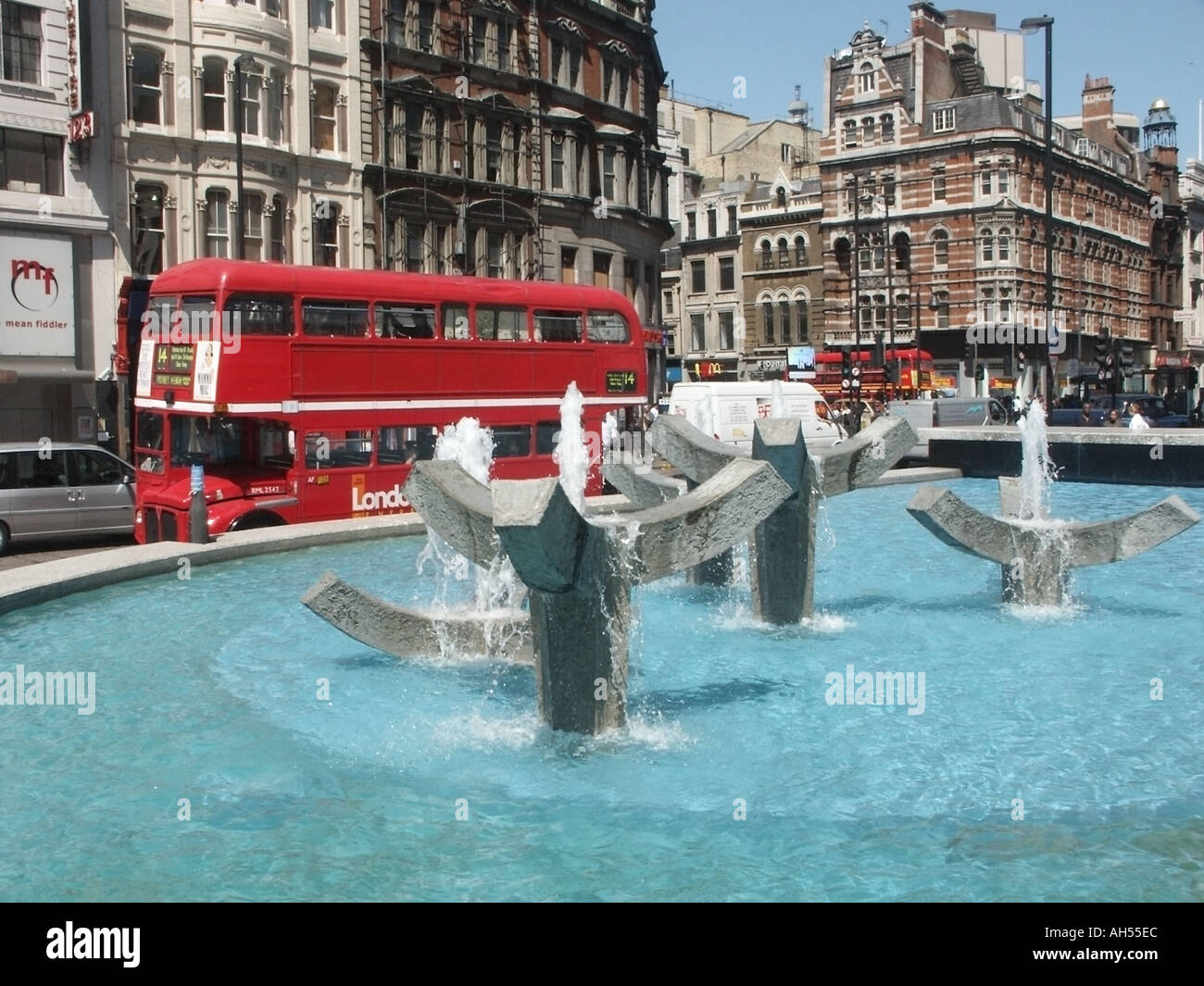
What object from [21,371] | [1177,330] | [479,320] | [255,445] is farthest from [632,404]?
[1177,330]

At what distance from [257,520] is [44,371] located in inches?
561

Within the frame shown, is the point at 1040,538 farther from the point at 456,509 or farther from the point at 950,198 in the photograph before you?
the point at 950,198

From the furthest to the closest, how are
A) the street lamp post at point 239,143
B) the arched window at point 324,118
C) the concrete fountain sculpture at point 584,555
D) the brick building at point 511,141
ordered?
the brick building at point 511,141, the arched window at point 324,118, the street lamp post at point 239,143, the concrete fountain sculpture at point 584,555

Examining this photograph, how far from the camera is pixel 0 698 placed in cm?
865

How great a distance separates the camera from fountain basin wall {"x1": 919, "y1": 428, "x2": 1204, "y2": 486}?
21.1m

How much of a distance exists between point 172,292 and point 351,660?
10.2m

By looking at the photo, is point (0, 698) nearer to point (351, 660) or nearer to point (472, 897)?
point (351, 660)

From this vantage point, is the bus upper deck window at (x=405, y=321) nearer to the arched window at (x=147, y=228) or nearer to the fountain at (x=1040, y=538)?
the fountain at (x=1040, y=538)

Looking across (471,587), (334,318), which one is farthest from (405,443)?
(471,587)

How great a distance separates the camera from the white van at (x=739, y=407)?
29031mm

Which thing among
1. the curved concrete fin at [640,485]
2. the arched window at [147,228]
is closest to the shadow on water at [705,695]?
the curved concrete fin at [640,485]

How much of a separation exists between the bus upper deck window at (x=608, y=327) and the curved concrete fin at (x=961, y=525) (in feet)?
39.9

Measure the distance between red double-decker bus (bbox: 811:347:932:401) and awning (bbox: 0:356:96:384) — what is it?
28.3 metres

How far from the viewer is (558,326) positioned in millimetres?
21906
